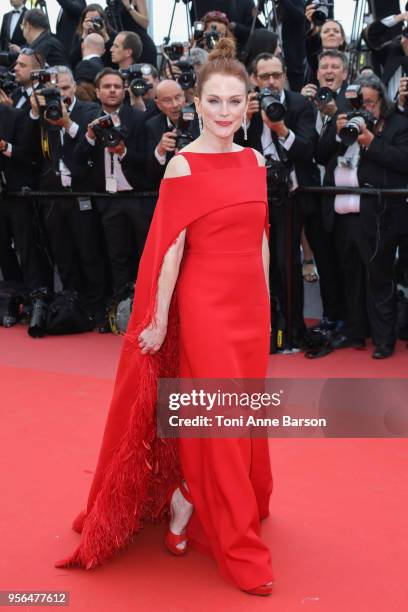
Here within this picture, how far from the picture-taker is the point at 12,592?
2.80 metres

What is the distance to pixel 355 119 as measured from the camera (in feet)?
17.0

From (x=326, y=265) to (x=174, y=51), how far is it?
2.15 m

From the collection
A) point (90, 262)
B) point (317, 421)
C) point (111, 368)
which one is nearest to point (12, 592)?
point (317, 421)

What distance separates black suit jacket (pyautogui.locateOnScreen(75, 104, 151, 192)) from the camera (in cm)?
614

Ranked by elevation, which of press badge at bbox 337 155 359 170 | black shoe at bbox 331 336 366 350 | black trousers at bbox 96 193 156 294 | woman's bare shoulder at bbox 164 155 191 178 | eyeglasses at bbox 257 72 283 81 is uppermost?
eyeglasses at bbox 257 72 283 81

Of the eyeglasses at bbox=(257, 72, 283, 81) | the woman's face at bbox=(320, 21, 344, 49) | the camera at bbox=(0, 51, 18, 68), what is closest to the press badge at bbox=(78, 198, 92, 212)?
the eyeglasses at bbox=(257, 72, 283, 81)

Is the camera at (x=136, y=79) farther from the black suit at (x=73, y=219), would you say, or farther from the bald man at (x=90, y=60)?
the bald man at (x=90, y=60)

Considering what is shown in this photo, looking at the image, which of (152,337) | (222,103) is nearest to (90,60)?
(222,103)

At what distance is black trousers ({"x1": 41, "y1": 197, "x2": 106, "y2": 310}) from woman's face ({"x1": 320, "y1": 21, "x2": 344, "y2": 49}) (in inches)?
87.0

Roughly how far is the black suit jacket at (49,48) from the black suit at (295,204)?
101 inches

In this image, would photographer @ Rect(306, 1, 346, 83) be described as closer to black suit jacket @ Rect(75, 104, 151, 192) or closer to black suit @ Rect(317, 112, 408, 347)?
black suit @ Rect(317, 112, 408, 347)

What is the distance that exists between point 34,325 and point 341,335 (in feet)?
7.24

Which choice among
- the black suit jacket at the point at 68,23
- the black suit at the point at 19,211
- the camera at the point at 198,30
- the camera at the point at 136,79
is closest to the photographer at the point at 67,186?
the black suit at the point at 19,211

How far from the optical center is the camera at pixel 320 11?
7.22m
